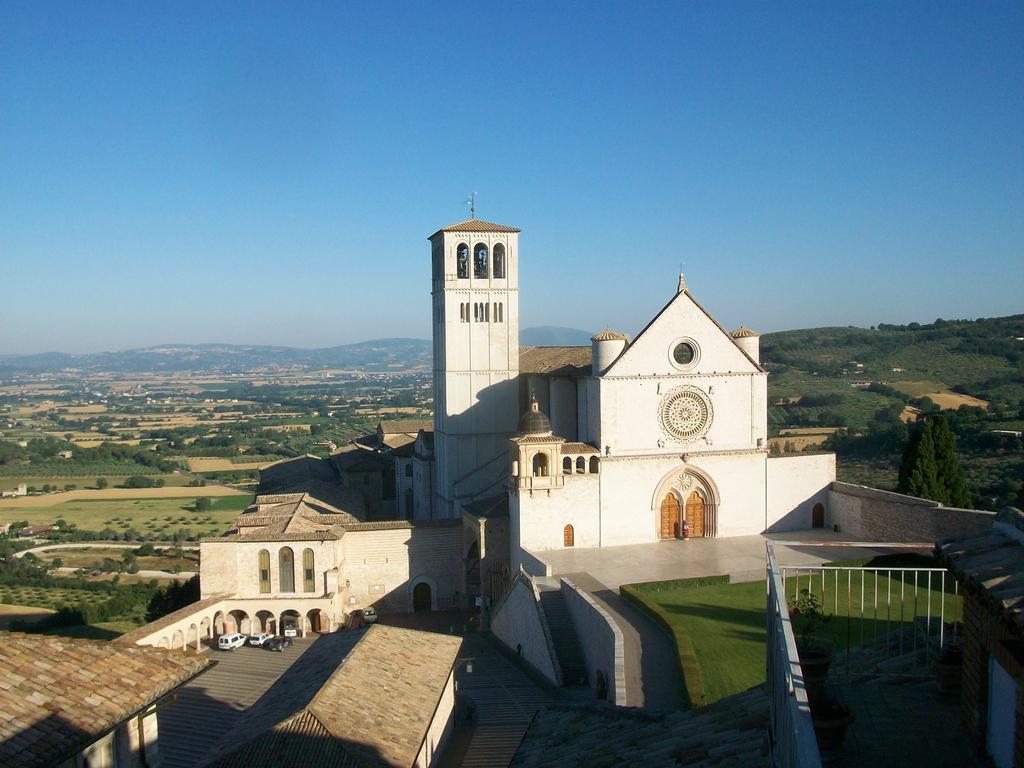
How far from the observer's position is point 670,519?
33000 millimetres

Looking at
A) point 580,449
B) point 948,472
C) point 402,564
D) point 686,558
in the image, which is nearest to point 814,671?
point 686,558

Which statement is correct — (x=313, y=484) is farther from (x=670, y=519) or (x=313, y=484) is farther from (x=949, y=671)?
(x=949, y=671)

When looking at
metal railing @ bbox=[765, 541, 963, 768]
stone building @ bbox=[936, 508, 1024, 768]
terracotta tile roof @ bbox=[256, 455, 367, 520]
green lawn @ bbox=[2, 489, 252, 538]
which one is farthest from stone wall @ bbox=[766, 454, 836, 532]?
green lawn @ bbox=[2, 489, 252, 538]

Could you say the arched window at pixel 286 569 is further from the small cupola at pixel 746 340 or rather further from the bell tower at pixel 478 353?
the small cupola at pixel 746 340

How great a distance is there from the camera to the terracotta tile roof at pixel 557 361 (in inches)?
1390

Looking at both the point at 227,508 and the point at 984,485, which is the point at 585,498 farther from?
the point at 227,508

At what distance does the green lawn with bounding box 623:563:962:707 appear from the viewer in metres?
18.4

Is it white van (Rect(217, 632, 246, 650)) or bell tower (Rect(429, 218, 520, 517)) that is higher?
bell tower (Rect(429, 218, 520, 517))

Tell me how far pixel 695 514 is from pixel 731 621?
10540 mm

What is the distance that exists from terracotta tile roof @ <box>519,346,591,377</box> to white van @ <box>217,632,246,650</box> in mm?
14893

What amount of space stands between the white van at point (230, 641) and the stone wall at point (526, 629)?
855cm

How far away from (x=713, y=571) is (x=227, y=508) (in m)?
65.2

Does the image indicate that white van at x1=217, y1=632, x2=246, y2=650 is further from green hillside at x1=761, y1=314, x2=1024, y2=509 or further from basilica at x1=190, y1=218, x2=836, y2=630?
green hillside at x1=761, y1=314, x2=1024, y2=509

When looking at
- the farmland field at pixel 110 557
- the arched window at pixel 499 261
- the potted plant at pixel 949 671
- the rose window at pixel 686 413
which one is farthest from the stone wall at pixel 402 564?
the farmland field at pixel 110 557
